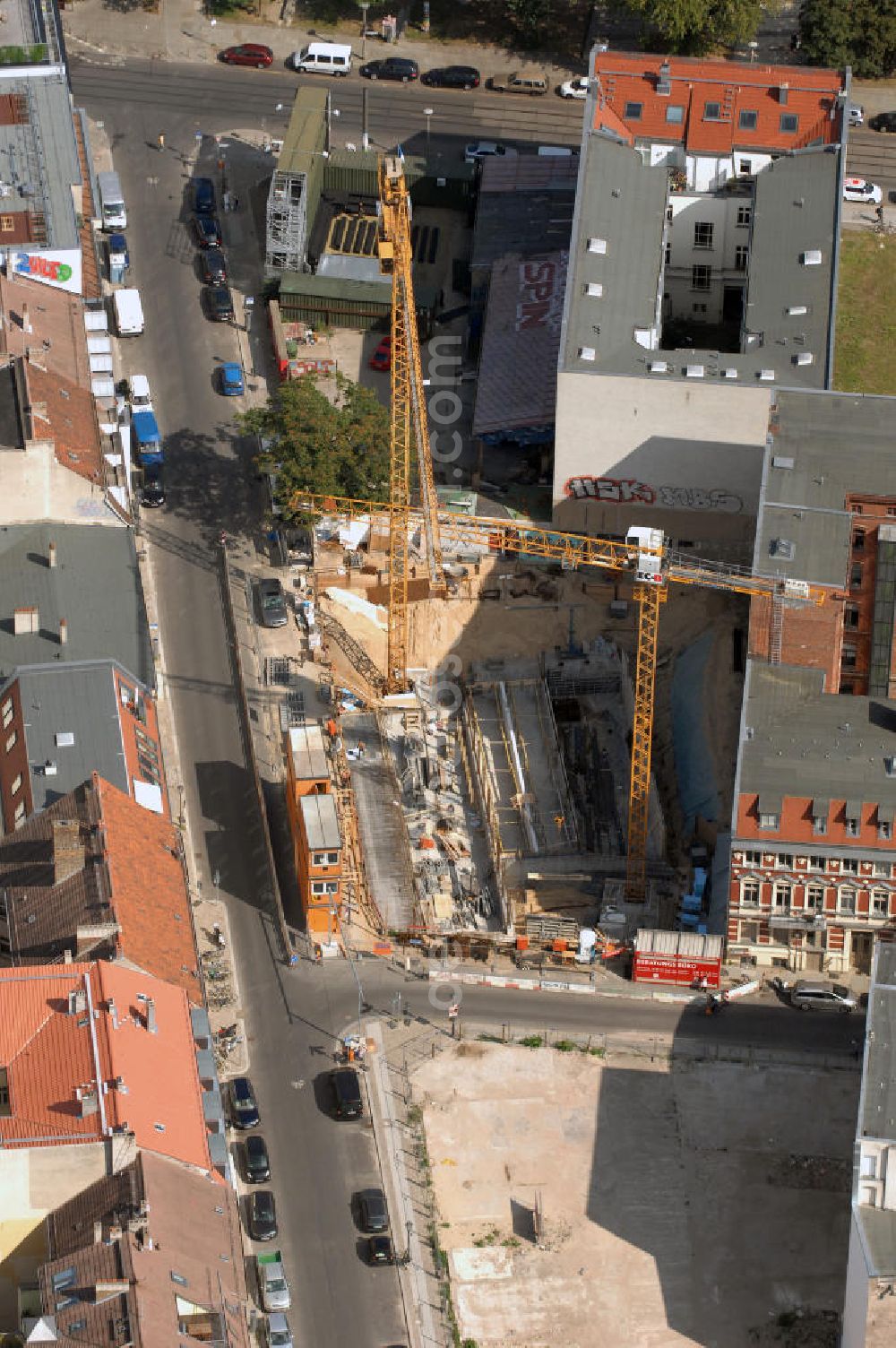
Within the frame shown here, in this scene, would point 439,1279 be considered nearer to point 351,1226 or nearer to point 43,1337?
point 351,1226

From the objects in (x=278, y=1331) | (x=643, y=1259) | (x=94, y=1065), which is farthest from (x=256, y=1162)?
(x=643, y=1259)

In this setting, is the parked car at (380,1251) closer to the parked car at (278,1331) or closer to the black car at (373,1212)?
the black car at (373,1212)

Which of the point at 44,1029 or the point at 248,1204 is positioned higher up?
the point at 44,1029

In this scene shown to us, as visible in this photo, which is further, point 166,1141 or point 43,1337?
point 166,1141

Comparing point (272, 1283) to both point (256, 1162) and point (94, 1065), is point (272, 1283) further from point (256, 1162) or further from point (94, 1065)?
point (94, 1065)

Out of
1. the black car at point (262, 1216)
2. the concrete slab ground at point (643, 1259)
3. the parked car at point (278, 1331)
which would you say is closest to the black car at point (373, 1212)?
the concrete slab ground at point (643, 1259)

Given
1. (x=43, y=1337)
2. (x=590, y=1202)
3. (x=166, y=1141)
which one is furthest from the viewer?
(x=590, y=1202)

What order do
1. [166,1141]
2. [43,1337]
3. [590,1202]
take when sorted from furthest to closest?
[590,1202], [166,1141], [43,1337]

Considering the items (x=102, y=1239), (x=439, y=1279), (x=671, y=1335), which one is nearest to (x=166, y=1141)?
(x=102, y=1239)
